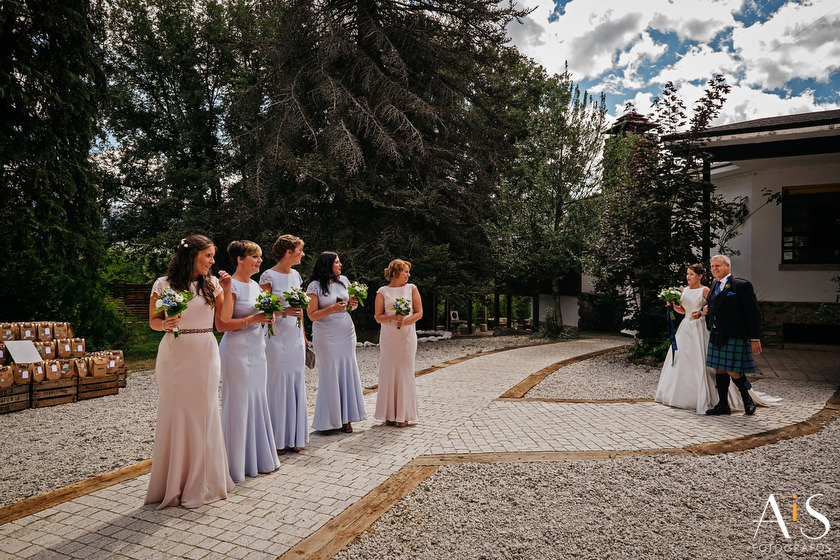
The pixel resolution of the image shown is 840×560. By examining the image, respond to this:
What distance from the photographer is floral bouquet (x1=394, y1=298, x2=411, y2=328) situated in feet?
22.0

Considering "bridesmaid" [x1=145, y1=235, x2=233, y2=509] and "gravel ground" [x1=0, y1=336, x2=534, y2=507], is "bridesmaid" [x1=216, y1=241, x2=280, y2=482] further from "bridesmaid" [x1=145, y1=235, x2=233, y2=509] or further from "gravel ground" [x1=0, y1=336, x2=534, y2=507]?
"gravel ground" [x1=0, y1=336, x2=534, y2=507]

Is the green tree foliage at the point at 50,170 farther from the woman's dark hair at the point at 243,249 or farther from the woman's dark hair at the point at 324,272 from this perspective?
the woman's dark hair at the point at 243,249

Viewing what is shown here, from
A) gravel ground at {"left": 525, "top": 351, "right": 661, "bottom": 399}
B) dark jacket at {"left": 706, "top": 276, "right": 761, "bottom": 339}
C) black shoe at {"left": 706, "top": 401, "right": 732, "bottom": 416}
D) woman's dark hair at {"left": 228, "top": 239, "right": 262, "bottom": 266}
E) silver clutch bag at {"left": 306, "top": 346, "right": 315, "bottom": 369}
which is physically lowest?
gravel ground at {"left": 525, "top": 351, "right": 661, "bottom": 399}

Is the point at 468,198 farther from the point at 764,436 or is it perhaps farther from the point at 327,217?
the point at 764,436

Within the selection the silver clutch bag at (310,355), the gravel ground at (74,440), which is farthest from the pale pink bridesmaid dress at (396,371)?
the gravel ground at (74,440)

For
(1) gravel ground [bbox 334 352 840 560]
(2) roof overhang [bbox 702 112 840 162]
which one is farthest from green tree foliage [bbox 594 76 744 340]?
(1) gravel ground [bbox 334 352 840 560]

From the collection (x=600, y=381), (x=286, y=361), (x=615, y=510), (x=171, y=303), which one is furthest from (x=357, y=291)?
(x=600, y=381)

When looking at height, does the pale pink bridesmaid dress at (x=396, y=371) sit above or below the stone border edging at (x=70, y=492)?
above

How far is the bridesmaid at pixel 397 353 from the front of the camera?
22.0 feet

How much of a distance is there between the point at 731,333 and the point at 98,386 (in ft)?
32.8

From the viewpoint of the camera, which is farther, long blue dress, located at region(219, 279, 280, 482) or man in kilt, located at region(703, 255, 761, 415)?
man in kilt, located at region(703, 255, 761, 415)

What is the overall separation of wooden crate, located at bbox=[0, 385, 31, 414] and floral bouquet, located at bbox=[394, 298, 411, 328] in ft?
19.7

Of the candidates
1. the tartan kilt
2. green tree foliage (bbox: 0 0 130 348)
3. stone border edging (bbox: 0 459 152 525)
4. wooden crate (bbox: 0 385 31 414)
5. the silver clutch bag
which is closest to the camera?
stone border edging (bbox: 0 459 152 525)

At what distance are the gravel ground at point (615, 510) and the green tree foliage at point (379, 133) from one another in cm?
1106
